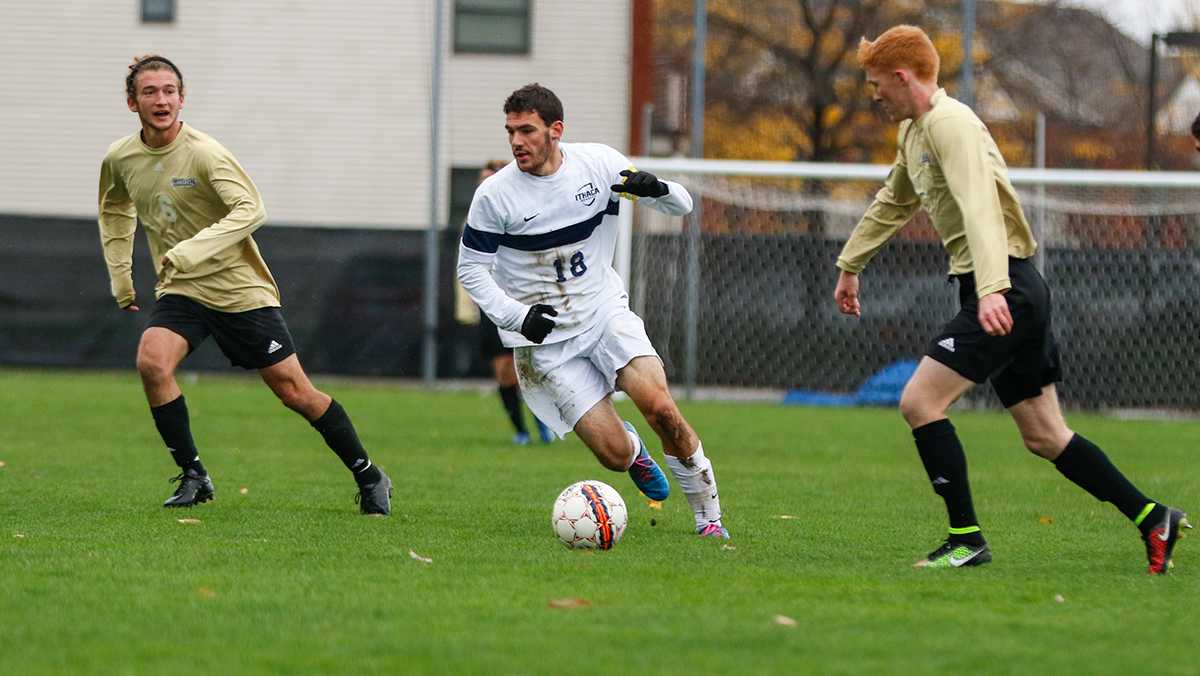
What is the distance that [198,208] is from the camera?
837 cm

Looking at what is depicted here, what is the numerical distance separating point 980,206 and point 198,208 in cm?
388

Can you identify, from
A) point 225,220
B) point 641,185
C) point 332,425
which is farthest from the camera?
point 332,425

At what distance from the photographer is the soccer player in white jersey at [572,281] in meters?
7.44

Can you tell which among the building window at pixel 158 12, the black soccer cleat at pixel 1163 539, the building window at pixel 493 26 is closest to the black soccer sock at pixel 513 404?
the black soccer cleat at pixel 1163 539

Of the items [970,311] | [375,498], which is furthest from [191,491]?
[970,311]

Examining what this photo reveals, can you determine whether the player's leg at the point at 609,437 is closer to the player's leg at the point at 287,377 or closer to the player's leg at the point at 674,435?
the player's leg at the point at 674,435

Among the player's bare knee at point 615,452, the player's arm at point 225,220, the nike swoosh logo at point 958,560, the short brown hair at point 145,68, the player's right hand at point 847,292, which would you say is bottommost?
the nike swoosh logo at point 958,560

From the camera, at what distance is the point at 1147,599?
5.99 metres

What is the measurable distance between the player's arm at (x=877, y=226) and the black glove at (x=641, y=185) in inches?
32.9

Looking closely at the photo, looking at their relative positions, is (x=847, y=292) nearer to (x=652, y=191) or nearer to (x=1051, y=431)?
(x=652, y=191)

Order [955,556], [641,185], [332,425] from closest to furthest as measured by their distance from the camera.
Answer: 1. [955,556]
2. [641,185]
3. [332,425]

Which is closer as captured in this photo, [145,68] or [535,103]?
[535,103]

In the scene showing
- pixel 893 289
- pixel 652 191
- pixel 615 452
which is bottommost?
pixel 893 289

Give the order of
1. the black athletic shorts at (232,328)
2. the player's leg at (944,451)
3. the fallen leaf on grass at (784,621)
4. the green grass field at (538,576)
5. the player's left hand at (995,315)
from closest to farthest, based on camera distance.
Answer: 1. the green grass field at (538,576)
2. the fallen leaf on grass at (784,621)
3. the player's left hand at (995,315)
4. the player's leg at (944,451)
5. the black athletic shorts at (232,328)
